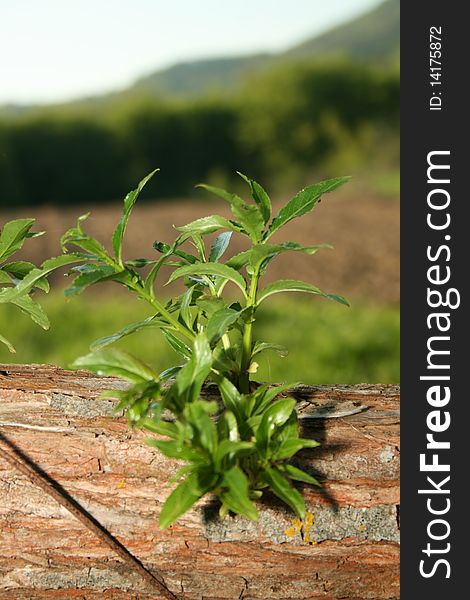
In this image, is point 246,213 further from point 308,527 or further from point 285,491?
point 308,527

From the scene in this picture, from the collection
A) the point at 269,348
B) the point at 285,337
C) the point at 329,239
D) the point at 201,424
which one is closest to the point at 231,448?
the point at 201,424

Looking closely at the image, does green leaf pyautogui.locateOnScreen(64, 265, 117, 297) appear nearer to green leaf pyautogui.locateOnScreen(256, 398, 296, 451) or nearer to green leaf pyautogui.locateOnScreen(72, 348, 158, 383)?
green leaf pyautogui.locateOnScreen(72, 348, 158, 383)

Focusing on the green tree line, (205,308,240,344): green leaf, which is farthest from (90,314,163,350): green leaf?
the green tree line

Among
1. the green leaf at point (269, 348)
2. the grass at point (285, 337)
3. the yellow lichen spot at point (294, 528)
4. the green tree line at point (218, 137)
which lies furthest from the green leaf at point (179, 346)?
the green tree line at point (218, 137)

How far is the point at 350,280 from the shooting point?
22.1ft

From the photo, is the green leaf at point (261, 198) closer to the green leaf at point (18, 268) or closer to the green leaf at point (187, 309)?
the green leaf at point (187, 309)

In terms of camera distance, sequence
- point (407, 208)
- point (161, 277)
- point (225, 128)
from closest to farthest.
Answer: point (407, 208), point (161, 277), point (225, 128)

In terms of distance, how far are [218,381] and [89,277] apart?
29 cm

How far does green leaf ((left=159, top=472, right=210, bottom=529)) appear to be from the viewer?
38.2 inches

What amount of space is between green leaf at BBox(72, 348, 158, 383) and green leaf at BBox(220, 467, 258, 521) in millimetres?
199

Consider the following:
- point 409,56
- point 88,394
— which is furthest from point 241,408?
point 409,56

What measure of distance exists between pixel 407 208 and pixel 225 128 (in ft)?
47.8

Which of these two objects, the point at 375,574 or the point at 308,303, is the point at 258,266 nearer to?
the point at 375,574

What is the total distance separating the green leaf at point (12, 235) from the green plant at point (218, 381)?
→ 0.20 m
